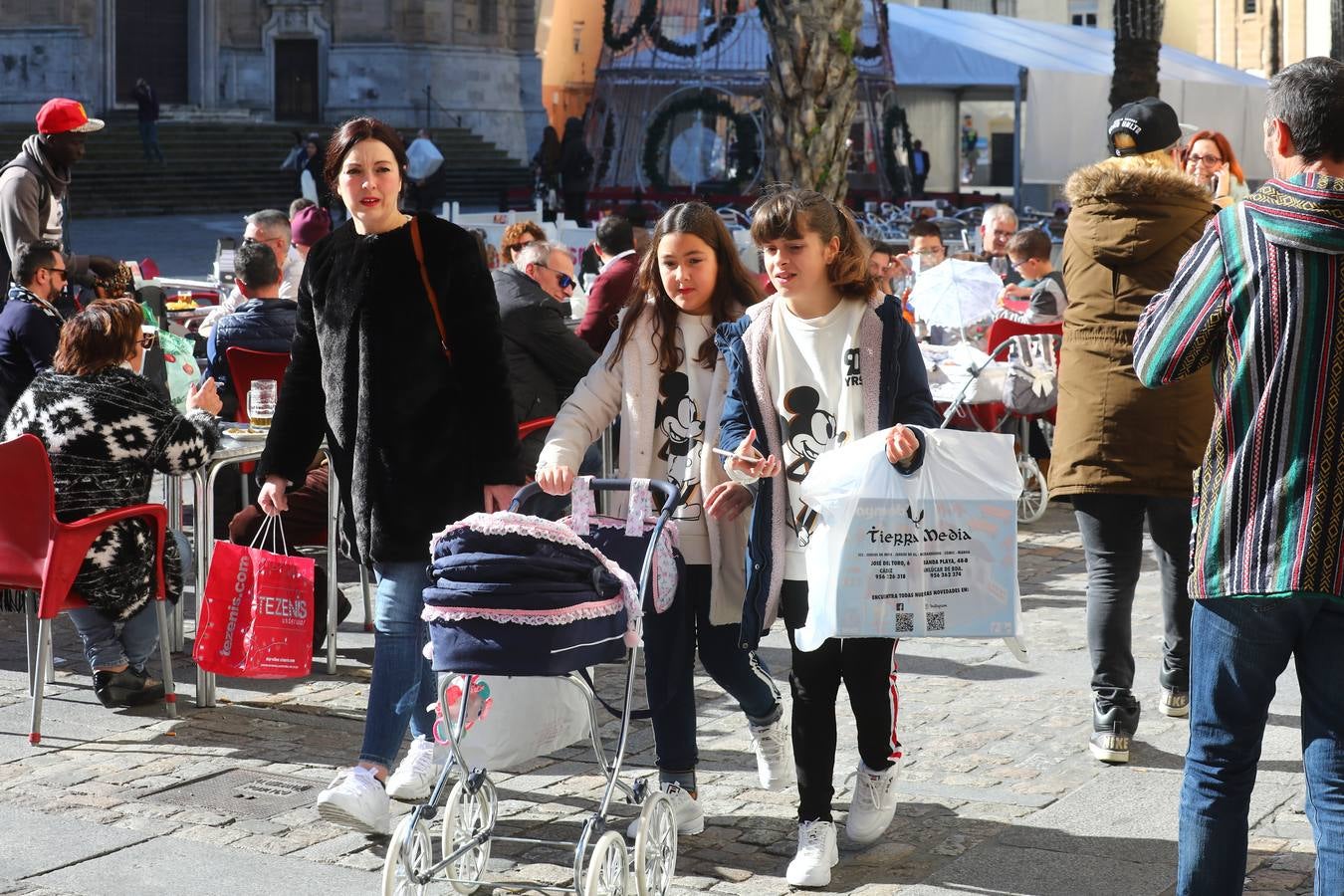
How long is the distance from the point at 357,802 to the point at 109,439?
205 centimetres

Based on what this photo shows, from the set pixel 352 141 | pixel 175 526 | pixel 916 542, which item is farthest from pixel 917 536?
pixel 175 526

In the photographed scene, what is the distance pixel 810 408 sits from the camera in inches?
181

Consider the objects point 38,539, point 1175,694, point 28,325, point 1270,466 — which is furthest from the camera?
point 28,325

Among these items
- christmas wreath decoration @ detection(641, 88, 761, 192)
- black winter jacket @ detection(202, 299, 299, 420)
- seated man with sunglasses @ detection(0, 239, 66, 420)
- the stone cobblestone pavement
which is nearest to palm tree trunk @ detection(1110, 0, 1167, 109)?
christmas wreath decoration @ detection(641, 88, 761, 192)

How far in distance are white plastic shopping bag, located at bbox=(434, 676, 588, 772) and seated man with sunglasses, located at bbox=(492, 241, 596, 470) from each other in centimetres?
330

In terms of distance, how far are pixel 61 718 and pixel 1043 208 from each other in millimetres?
21315

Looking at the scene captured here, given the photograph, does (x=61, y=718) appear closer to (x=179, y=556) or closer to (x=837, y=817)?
(x=179, y=556)

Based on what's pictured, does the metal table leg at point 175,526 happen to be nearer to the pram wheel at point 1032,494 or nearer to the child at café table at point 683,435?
the child at café table at point 683,435

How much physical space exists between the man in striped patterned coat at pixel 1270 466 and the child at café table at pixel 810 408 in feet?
3.11

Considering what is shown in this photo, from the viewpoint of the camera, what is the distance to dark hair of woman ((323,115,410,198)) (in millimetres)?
4996

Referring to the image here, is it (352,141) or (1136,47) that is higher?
(1136,47)

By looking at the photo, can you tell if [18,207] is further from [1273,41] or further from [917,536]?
[1273,41]

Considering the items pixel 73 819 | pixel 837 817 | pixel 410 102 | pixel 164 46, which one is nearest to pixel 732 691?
pixel 837 817

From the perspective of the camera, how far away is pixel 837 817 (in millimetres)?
5090
